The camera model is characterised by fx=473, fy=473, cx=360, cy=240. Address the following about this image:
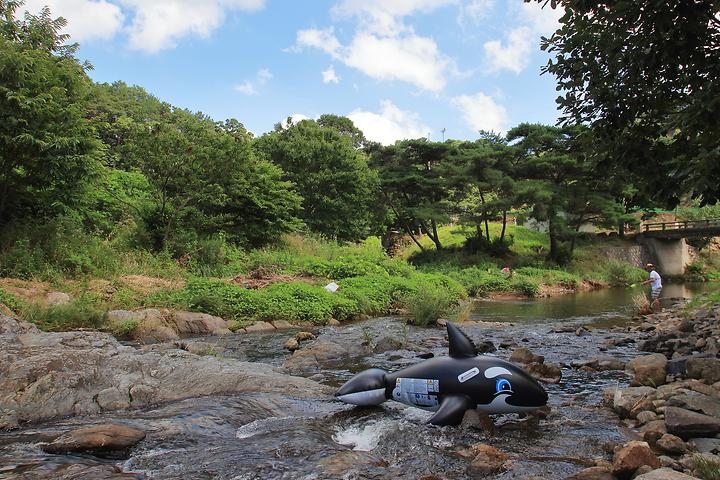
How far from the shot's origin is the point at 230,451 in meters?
4.05

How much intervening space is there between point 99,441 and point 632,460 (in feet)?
13.4

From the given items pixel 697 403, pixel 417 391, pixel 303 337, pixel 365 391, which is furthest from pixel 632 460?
pixel 303 337

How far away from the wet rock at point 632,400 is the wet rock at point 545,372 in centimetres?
139

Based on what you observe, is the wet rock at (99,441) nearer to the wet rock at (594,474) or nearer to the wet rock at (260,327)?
the wet rock at (594,474)

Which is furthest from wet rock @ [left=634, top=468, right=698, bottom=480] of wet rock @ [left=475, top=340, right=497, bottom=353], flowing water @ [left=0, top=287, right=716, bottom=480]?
wet rock @ [left=475, top=340, right=497, bottom=353]

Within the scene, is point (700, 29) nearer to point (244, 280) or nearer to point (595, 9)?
point (595, 9)

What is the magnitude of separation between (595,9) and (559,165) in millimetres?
28026

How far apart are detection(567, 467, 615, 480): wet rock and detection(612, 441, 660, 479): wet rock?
0.06 m

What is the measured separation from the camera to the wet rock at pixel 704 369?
512 centimetres

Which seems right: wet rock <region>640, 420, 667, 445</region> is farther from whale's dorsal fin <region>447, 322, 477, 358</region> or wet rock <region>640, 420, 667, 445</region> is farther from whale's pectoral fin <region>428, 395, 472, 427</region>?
whale's dorsal fin <region>447, 322, 477, 358</region>

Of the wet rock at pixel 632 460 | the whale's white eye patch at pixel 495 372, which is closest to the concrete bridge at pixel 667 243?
the whale's white eye patch at pixel 495 372

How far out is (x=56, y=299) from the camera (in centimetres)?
1096

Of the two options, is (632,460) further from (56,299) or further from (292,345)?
(56,299)

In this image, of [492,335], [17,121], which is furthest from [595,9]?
[17,121]
